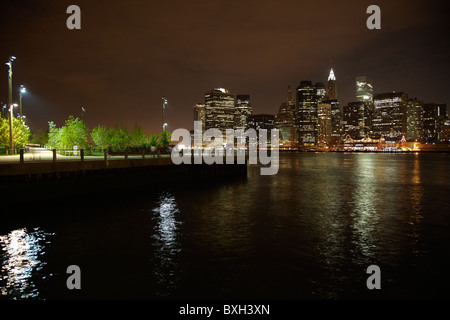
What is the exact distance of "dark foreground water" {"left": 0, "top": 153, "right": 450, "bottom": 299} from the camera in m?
11.1

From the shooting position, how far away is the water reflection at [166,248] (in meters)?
11.5

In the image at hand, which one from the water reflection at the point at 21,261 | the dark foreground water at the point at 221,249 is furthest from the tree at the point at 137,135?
the water reflection at the point at 21,261

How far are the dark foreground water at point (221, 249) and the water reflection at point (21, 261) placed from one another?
47 mm

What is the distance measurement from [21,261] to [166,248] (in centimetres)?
565

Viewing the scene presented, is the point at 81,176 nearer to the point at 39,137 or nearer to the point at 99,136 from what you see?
the point at 99,136

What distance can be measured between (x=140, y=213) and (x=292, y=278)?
14.3m

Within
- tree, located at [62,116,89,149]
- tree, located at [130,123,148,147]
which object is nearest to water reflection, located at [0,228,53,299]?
tree, located at [62,116,89,149]

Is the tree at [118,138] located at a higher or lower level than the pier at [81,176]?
higher

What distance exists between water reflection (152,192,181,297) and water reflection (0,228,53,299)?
3.84 m

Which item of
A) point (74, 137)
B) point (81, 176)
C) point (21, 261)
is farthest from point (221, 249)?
point (74, 137)

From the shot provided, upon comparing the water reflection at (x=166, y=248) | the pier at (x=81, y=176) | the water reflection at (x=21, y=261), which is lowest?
the water reflection at (x=166, y=248)

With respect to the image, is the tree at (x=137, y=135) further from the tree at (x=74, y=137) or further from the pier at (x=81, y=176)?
the pier at (x=81, y=176)

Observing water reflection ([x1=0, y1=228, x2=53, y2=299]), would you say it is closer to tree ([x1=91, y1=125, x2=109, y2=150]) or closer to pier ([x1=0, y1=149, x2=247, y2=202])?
pier ([x1=0, y1=149, x2=247, y2=202])
